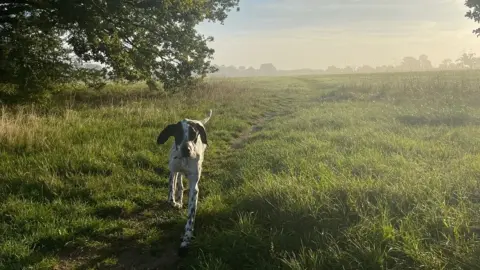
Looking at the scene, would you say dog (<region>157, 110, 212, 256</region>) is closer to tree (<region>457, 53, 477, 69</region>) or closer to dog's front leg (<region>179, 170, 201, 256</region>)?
dog's front leg (<region>179, 170, 201, 256</region>)

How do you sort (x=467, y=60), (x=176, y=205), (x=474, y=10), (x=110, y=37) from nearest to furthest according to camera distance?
(x=176, y=205) < (x=110, y=37) < (x=474, y=10) < (x=467, y=60)

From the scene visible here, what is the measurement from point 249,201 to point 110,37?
1010cm

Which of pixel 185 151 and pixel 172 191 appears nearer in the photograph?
pixel 185 151

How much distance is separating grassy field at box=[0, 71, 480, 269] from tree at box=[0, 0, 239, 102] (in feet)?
10.9

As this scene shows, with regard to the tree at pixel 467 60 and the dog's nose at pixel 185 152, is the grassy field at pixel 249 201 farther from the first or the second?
the tree at pixel 467 60

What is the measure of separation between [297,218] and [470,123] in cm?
975

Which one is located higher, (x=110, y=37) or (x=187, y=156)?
(x=110, y=37)

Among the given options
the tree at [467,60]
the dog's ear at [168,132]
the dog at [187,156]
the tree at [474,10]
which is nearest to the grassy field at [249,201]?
the dog at [187,156]

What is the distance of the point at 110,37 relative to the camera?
12.4 m

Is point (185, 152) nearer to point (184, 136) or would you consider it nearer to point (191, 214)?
point (184, 136)

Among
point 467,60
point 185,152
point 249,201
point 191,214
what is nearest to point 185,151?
point 185,152

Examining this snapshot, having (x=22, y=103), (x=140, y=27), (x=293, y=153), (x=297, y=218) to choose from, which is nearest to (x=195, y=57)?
(x=140, y=27)

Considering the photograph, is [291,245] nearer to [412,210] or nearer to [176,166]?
[412,210]

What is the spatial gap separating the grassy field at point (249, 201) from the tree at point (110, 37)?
10.9 feet
